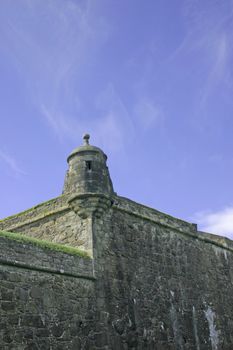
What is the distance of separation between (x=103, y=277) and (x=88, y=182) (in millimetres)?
2699

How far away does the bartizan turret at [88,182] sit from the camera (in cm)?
1298

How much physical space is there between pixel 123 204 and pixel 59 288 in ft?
13.3

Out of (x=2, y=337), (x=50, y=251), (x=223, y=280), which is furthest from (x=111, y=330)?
(x=223, y=280)

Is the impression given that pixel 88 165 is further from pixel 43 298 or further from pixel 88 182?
pixel 43 298

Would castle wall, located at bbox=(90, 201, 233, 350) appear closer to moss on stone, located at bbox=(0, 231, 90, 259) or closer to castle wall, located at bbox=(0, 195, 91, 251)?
castle wall, located at bbox=(0, 195, 91, 251)

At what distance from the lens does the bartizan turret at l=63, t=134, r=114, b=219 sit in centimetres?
1298

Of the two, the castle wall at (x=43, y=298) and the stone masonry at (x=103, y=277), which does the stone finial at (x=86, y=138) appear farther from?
the castle wall at (x=43, y=298)

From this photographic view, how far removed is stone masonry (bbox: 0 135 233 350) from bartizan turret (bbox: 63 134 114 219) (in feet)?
0.10

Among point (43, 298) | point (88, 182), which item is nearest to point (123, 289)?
point (43, 298)

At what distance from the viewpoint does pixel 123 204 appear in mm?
14453

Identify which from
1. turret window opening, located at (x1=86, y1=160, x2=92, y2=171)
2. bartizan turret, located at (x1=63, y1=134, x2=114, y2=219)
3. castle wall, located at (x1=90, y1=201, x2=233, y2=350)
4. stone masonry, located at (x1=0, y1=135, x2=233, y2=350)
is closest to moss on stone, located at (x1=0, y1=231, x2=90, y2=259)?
stone masonry, located at (x1=0, y1=135, x2=233, y2=350)

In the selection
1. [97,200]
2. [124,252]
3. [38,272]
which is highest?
[97,200]

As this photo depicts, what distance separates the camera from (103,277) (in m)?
12.5

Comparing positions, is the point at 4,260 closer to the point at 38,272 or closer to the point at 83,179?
the point at 38,272
